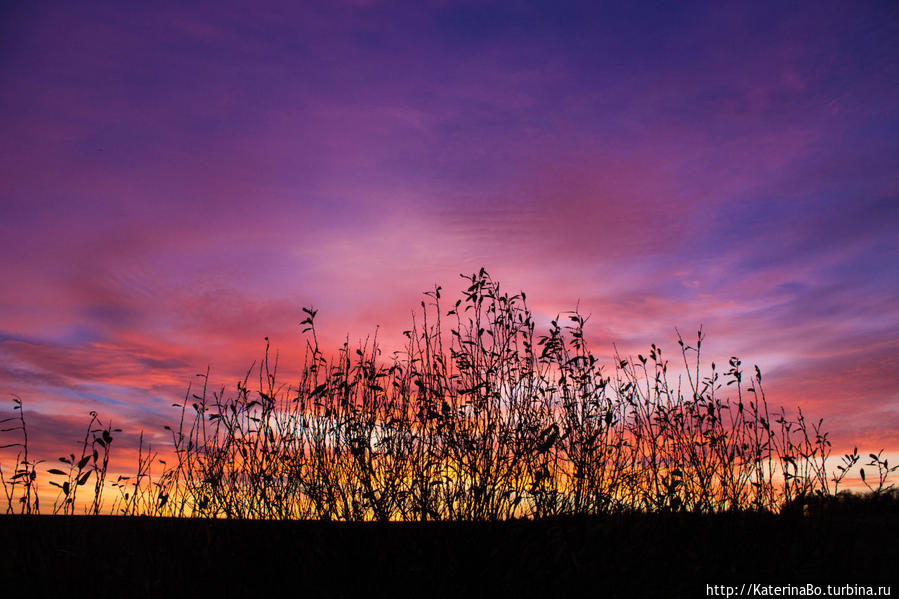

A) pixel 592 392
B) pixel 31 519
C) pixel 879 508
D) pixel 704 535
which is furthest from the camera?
pixel 879 508

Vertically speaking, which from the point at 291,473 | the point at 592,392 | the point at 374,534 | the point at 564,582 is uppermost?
the point at 592,392

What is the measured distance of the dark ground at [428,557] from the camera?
3.92 meters

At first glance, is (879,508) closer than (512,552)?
No

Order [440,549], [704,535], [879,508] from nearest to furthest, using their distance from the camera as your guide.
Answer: [440,549] → [704,535] → [879,508]

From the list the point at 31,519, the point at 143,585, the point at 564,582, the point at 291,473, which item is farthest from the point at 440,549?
the point at 31,519

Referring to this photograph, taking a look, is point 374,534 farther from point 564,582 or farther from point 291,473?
point 564,582

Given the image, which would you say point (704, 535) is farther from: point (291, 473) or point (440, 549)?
point (291, 473)

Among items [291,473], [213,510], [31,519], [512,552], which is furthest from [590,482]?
[31,519]

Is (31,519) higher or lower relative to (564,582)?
higher

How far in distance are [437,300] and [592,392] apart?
5.95 ft

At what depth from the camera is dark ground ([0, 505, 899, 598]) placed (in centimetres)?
392

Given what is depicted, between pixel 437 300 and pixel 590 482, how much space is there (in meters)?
2.20

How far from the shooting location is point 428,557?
14.3 feet

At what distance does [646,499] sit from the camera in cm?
566
